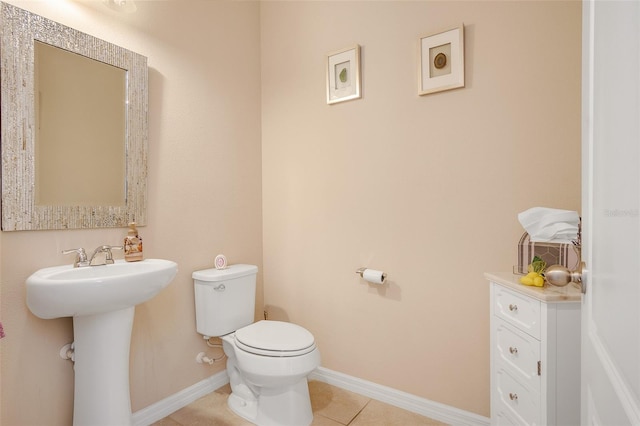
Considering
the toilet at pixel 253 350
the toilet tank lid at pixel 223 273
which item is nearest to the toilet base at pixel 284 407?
the toilet at pixel 253 350

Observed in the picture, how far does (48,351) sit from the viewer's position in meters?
1.49

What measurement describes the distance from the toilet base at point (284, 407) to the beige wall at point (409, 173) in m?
0.47

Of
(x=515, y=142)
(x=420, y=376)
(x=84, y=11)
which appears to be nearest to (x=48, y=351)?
(x=84, y=11)

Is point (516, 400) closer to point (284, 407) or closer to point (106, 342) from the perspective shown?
point (284, 407)

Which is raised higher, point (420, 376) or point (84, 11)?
point (84, 11)

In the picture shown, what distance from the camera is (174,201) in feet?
6.50

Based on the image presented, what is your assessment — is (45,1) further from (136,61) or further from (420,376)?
(420,376)

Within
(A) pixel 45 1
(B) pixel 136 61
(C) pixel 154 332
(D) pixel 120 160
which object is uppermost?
(A) pixel 45 1

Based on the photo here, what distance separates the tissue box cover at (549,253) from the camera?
1.28 metres

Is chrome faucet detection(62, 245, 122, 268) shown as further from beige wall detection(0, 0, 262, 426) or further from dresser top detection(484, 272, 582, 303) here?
dresser top detection(484, 272, 582, 303)

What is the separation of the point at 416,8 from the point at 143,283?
6.48ft

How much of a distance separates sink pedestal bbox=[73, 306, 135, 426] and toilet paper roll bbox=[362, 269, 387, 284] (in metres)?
1.24

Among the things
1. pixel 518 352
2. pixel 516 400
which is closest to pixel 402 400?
pixel 516 400

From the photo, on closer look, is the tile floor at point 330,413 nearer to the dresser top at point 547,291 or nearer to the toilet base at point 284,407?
the toilet base at point 284,407
